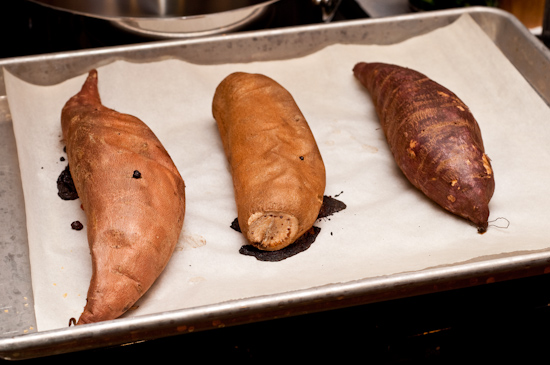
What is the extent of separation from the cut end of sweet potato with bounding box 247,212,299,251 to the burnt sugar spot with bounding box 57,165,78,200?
0.40 m

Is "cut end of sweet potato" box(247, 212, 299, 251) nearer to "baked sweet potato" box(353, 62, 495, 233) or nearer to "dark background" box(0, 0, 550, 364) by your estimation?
"dark background" box(0, 0, 550, 364)

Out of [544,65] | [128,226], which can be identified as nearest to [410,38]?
[544,65]

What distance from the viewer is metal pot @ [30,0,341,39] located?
1.51 metres

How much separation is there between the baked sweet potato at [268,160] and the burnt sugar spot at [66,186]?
34cm

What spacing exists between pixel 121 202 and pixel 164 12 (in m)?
0.59

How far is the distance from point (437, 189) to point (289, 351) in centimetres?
47

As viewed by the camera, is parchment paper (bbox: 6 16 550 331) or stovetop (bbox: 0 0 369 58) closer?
parchment paper (bbox: 6 16 550 331)

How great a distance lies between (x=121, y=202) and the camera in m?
1.15

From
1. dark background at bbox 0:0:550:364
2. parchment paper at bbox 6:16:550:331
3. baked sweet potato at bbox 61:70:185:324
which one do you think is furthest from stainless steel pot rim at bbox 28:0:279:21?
dark background at bbox 0:0:550:364

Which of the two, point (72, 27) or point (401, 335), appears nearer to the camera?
point (401, 335)

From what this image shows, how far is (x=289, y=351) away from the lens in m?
1.08

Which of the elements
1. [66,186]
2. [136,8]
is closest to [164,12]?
[136,8]

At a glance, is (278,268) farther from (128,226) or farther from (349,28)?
(349,28)

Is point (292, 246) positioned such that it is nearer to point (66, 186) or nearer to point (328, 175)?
point (328, 175)
